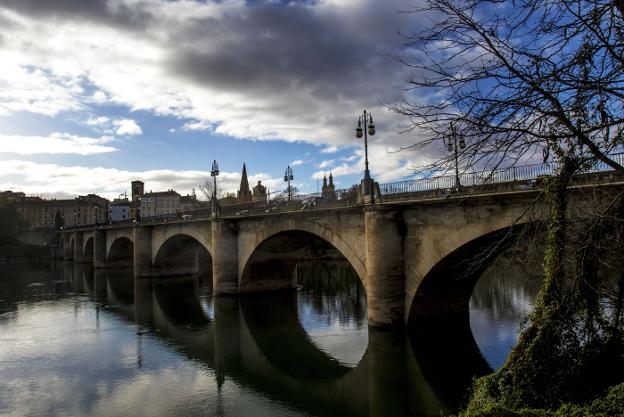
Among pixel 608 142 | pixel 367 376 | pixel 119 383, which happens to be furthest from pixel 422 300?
pixel 608 142

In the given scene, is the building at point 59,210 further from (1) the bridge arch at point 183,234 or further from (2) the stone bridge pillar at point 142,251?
(1) the bridge arch at point 183,234

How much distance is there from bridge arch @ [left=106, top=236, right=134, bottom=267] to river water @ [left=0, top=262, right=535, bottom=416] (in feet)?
94.5

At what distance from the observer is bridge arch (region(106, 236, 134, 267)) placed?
59406 mm

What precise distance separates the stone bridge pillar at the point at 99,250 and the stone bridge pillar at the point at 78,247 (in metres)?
14.0

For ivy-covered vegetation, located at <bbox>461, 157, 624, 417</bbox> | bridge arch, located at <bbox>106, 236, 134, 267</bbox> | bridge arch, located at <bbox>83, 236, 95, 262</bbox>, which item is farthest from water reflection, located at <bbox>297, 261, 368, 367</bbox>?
bridge arch, located at <bbox>83, 236, 95, 262</bbox>

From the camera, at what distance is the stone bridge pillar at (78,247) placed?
236ft

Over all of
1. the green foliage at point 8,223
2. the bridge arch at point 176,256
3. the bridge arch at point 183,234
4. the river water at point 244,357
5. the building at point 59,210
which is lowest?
the river water at point 244,357

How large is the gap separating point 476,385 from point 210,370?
951 cm

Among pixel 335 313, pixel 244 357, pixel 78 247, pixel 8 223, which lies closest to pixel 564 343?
pixel 244 357

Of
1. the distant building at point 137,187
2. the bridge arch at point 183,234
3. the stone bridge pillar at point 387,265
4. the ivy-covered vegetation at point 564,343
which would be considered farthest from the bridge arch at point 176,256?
the distant building at point 137,187

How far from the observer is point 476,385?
9.57 metres

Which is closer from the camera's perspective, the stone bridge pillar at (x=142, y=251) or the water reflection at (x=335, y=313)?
the water reflection at (x=335, y=313)

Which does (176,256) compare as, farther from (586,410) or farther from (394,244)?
(586,410)

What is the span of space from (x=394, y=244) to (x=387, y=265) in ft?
2.79
